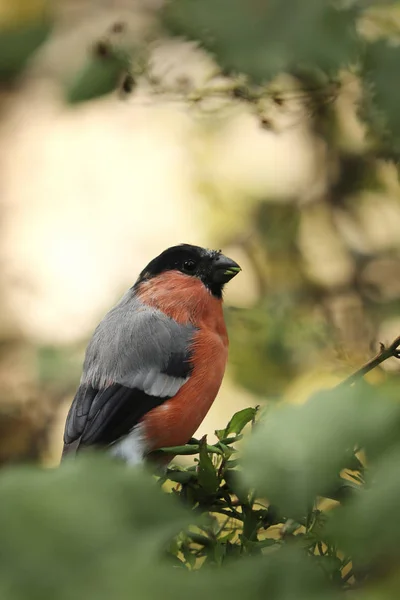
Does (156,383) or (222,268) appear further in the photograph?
(222,268)

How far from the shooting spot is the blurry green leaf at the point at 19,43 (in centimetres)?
44

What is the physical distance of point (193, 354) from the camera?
60.6 inches

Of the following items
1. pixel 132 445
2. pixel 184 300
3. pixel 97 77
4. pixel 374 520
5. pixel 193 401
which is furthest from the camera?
pixel 184 300

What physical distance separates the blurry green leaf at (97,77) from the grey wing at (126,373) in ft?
2.44

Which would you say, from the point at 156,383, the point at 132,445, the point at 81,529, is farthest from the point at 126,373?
the point at 81,529

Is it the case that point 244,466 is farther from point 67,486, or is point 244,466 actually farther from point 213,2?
point 213,2

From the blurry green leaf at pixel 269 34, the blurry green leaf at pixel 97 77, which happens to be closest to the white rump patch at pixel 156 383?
the blurry green leaf at pixel 97 77

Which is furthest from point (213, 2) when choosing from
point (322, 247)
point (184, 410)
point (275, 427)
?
point (322, 247)

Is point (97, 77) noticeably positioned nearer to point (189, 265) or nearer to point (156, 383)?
point (156, 383)

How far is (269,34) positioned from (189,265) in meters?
1.36

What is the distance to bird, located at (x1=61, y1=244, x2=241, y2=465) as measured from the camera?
1.38 metres

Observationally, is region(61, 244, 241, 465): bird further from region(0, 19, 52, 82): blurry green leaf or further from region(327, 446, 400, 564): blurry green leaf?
region(327, 446, 400, 564): blurry green leaf

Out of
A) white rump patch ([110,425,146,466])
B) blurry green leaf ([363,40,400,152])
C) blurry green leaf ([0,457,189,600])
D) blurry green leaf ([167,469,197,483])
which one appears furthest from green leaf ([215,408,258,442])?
white rump patch ([110,425,146,466])

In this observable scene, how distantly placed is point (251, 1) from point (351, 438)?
0.22 meters
